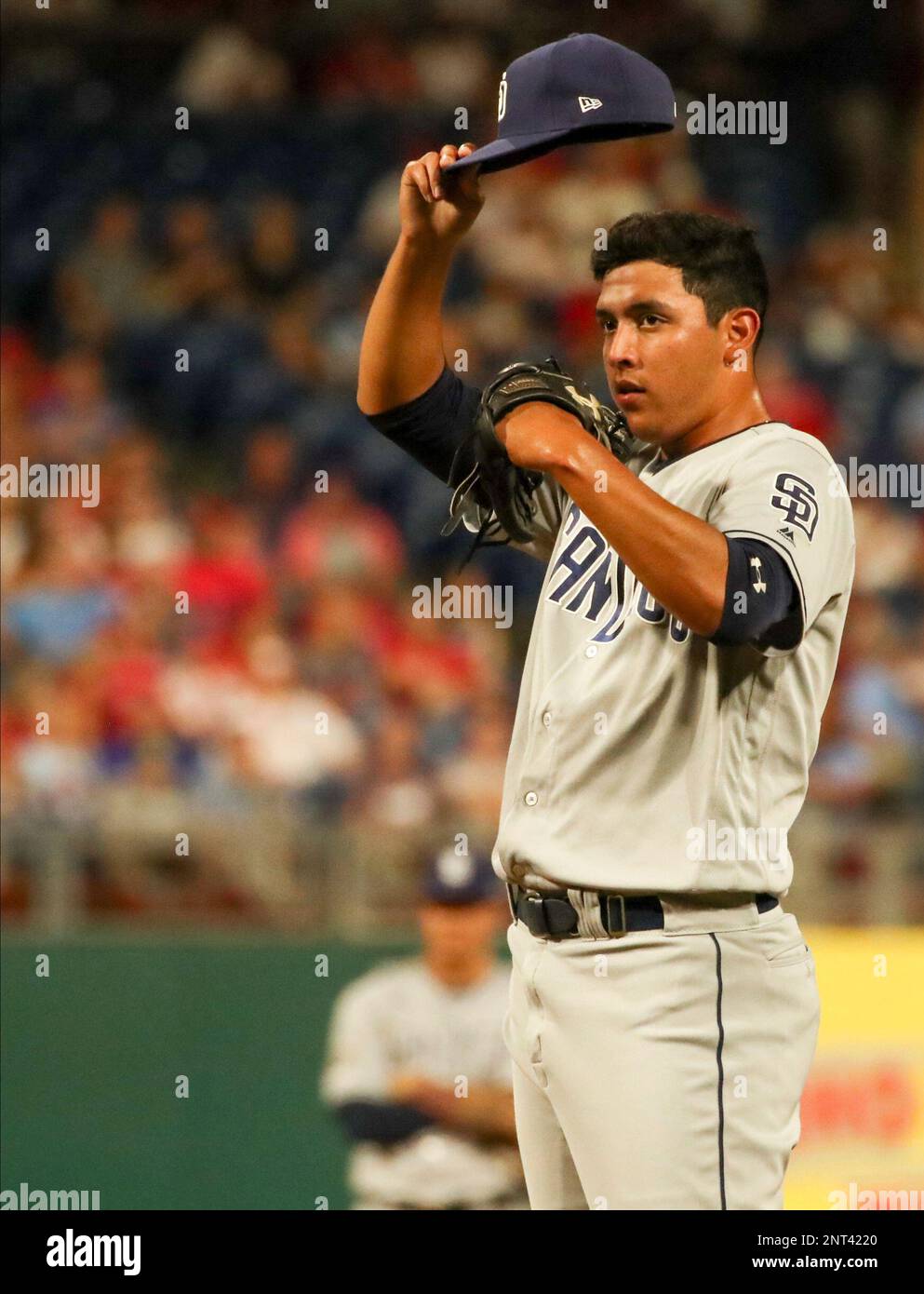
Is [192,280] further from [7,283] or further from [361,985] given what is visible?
[361,985]

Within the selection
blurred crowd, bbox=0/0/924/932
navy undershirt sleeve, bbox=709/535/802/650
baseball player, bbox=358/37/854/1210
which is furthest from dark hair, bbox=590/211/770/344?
blurred crowd, bbox=0/0/924/932

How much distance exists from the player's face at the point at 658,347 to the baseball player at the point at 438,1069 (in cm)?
186

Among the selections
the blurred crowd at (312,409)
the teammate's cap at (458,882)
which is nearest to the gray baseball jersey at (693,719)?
the teammate's cap at (458,882)

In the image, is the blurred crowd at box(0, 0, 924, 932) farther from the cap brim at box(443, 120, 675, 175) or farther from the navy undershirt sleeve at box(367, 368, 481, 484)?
the cap brim at box(443, 120, 675, 175)

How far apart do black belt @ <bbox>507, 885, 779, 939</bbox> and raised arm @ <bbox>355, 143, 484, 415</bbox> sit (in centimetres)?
69

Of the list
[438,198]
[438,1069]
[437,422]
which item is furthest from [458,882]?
[438,198]

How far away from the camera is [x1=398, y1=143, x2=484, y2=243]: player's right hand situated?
2330 mm

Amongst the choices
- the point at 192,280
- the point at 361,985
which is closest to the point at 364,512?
the point at 192,280

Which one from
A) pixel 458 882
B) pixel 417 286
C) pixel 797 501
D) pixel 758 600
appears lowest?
pixel 458 882

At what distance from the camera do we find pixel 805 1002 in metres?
2.26

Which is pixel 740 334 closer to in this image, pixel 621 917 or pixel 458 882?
pixel 621 917

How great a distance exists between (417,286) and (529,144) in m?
0.24

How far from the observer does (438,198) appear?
7.68 feet

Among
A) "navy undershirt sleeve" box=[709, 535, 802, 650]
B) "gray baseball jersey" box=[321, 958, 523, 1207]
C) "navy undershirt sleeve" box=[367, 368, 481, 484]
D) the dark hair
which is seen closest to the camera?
"navy undershirt sleeve" box=[709, 535, 802, 650]
